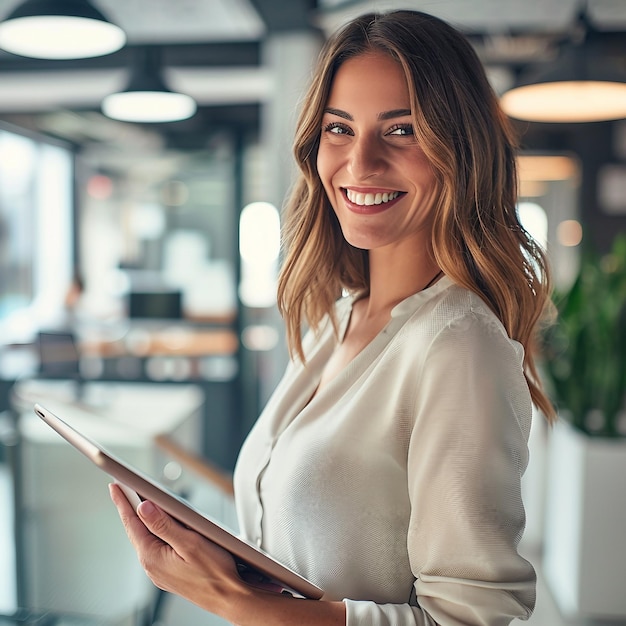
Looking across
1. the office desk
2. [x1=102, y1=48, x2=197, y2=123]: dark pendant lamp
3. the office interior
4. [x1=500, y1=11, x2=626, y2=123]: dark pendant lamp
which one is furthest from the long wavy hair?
the office interior

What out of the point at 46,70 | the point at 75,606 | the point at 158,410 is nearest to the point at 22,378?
the point at 46,70

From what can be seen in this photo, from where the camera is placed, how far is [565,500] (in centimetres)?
325

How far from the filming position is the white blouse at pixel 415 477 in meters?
0.83

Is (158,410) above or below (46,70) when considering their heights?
below

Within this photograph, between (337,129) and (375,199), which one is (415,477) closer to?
(375,199)

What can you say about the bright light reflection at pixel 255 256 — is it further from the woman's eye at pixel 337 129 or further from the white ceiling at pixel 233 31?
the woman's eye at pixel 337 129

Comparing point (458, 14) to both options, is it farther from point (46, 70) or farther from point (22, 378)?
point (22, 378)

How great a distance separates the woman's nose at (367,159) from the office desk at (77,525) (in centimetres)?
173

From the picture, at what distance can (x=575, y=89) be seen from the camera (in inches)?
106

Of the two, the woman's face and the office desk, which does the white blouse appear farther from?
the office desk

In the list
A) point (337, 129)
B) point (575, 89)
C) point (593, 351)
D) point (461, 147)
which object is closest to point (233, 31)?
point (575, 89)

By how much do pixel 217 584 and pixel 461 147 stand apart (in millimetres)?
629

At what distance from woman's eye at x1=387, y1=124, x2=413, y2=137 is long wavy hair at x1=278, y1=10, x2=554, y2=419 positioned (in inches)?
1.4

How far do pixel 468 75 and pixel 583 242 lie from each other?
2.75 m
